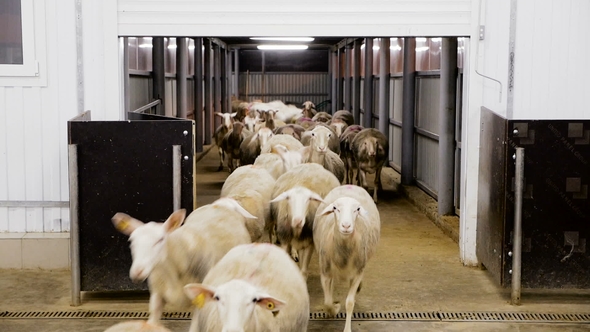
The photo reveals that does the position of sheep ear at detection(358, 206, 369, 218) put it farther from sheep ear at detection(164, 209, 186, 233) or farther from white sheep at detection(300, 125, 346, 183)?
white sheep at detection(300, 125, 346, 183)

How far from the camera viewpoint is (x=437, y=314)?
736 cm

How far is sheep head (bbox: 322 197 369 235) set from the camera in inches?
252

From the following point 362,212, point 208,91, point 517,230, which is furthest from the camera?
point 208,91

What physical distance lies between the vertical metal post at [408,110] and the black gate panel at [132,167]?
781cm

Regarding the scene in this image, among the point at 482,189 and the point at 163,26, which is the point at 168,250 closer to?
the point at 163,26

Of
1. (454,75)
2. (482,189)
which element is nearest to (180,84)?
(454,75)

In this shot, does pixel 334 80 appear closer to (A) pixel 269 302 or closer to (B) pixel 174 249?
(B) pixel 174 249

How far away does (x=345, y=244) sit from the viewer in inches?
268

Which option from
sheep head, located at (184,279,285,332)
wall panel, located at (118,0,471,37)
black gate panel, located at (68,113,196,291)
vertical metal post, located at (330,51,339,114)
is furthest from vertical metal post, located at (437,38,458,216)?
vertical metal post, located at (330,51,339,114)

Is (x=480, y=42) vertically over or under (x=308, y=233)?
over

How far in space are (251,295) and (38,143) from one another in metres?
5.07

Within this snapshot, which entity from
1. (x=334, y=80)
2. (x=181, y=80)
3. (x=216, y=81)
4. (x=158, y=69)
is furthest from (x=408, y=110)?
(x=334, y=80)

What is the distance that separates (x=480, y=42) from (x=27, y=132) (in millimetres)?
5024

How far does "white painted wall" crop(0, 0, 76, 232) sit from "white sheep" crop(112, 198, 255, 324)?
8.94 feet
